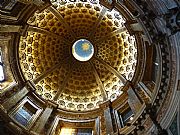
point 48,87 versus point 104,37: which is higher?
point 104,37

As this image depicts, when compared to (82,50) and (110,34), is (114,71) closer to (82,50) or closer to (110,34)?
(110,34)

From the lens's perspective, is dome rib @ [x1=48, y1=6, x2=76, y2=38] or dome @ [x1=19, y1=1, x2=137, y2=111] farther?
dome rib @ [x1=48, y1=6, x2=76, y2=38]

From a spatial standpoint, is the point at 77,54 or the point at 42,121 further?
the point at 77,54

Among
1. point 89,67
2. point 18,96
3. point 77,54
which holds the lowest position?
point 18,96

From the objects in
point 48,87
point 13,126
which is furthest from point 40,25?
point 13,126

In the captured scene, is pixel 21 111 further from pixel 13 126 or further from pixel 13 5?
pixel 13 5

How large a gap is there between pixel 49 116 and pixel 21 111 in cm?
201

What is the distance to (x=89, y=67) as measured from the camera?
32125 millimetres

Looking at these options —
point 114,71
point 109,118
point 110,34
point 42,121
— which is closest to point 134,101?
point 109,118

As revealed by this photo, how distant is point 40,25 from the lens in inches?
1144

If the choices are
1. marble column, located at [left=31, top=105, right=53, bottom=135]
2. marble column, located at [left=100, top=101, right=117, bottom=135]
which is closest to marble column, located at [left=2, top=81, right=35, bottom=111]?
marble column, located at [left=31, top=105, right=53, bottom=135]

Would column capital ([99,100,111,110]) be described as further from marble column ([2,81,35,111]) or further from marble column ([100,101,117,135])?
marble column ([2,81,35,111])

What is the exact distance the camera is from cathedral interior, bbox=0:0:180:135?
706 inches

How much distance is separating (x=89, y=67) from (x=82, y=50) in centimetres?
204
